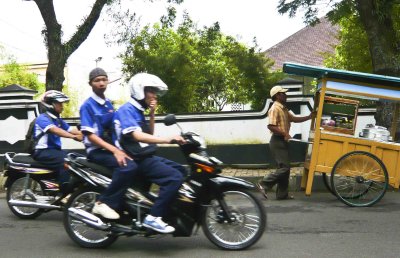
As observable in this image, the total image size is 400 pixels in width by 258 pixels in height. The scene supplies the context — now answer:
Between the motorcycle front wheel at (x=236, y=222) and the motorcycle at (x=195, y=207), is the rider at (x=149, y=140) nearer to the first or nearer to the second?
the motorcycle at (x=195, y=207)

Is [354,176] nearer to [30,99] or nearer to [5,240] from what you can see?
[5,240]

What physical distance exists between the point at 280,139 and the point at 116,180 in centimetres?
348

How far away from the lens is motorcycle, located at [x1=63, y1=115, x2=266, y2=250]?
472 centimetres

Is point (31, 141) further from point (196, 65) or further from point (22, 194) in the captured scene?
point (196, 65)

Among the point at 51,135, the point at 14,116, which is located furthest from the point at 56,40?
the point at 51,135

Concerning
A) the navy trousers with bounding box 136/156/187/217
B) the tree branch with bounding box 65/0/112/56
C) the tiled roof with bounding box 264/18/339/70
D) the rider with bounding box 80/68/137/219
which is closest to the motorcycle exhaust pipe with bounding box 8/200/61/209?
the rider with bounding box 80/68/137/219

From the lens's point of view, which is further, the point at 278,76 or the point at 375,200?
the point at 278,76

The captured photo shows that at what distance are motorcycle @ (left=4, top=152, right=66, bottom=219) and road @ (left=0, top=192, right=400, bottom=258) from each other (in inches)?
6.9

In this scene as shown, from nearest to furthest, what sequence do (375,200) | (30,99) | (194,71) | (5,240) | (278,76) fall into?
(5,240), (375,200), (30,99), (278,76), (194,71)

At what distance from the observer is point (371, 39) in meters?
9.55

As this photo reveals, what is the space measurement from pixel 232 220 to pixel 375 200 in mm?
3102

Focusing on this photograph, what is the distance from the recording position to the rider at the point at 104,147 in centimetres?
467

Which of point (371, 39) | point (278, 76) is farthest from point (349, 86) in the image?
point (278, 76)

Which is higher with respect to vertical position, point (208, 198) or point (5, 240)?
point (208, 198)
